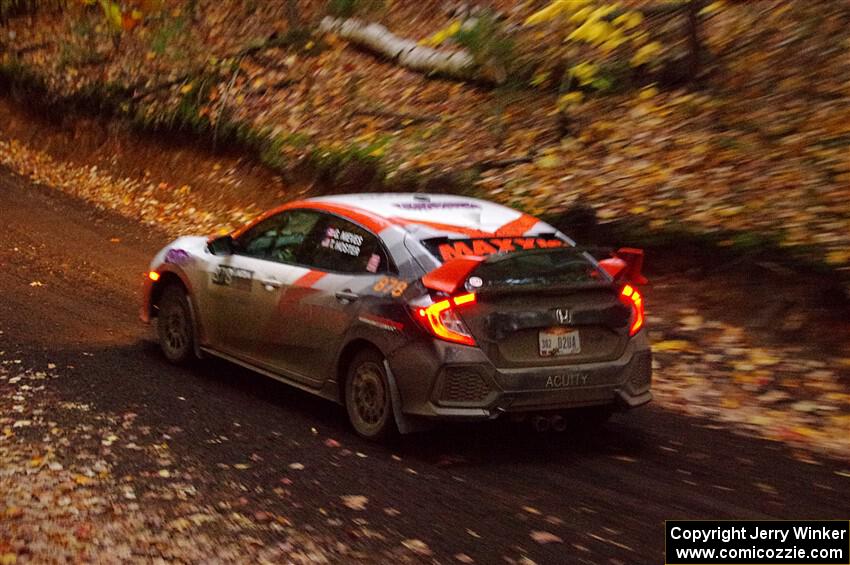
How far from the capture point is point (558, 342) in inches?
247

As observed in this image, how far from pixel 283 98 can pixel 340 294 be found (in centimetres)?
1229

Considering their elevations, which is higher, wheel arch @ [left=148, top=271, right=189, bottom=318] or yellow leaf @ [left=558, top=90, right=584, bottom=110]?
yellow leaf @ [left=558, top=90, right=584, bottom=110]

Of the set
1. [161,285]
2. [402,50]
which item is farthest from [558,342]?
[402,50]

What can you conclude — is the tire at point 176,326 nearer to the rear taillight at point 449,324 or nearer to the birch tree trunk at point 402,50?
the rear taillight at point 449,324

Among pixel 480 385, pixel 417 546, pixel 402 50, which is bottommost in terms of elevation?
pixel 417 546

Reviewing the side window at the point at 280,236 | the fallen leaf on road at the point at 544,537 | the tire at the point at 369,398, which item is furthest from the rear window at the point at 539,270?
the side window at the point at 280,236

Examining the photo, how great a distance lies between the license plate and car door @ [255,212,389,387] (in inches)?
46.4

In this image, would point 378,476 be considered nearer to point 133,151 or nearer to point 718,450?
point 718,450

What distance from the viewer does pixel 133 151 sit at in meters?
19.9

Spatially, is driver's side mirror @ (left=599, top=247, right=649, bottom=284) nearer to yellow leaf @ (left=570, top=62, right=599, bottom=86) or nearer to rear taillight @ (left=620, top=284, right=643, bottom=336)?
rear taillight @ (left=620, top=284, right=643, bottom=336)

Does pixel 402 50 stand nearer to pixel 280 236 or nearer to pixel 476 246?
pixel 280 236

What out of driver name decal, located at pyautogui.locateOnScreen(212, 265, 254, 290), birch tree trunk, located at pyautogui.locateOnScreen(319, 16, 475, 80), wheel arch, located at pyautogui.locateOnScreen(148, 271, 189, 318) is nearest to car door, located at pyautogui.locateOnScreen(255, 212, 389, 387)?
driver name decal, located at pyautogui.locateOnScreen(212, 265, 254, 290)

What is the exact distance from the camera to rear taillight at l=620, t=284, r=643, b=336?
6566 millimetres

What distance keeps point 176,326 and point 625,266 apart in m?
4.24
